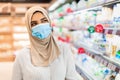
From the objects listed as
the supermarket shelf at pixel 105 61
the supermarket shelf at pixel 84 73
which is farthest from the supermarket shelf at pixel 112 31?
the supermarket shelf at pixel 84 73

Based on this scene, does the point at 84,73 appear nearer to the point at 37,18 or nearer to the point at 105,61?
the point at 105,61

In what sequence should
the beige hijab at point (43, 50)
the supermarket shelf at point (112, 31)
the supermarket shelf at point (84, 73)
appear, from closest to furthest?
1. the beige hijab at point (43, 50)
2. the supermarket shelf at point (112, 31)
3. the supermarket shelf at point (84, 73)

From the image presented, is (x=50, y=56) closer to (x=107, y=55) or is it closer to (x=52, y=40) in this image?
(x=52, y=40)

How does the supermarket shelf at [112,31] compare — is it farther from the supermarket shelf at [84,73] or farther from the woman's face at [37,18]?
the woman's face at [37,18]

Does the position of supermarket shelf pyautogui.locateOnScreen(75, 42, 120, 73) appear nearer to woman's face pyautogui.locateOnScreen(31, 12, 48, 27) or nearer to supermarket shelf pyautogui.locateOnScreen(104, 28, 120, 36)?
supermarket shelf pyautogui.locateOnScreen(104, 28, 120, 36)

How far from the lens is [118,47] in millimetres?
2889

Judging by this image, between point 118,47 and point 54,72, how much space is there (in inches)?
39.4

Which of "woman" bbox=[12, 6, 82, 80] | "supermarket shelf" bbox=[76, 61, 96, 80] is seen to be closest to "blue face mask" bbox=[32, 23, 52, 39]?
"woman" bbox=[12, 6, 82, 80]

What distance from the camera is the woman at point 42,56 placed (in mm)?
2227

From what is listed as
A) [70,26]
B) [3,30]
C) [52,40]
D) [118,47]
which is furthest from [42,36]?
[3,30]

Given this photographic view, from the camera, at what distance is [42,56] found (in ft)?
7.35

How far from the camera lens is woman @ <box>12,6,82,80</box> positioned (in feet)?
7.30

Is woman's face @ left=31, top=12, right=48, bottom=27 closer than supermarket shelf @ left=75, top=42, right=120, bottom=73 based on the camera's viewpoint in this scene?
Yes

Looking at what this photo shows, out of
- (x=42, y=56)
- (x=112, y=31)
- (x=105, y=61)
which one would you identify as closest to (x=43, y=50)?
(x=42, y=56)
